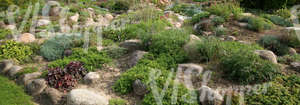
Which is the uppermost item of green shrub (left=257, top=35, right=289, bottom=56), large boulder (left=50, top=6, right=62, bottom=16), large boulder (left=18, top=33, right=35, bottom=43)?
large boulder (left=50, top=6, right=62, bottom=16)

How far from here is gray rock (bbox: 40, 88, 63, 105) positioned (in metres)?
5.08

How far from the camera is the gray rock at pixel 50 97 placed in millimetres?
5082

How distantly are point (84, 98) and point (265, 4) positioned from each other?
363 inches

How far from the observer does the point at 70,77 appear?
18.4 feet

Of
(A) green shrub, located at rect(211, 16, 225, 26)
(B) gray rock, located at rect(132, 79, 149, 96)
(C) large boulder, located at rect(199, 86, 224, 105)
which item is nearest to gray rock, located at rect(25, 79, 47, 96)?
(B) gray rock, located at rect(132, 79, 149, 96)

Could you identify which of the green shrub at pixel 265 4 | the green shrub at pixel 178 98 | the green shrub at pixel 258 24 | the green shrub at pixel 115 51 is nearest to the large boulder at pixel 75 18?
the green shrub at pixel 115 51

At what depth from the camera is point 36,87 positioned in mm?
5371

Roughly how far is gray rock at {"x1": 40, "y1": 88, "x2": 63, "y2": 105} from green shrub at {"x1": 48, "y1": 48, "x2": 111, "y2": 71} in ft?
3.17

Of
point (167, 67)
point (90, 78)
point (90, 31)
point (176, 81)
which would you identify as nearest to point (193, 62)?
point (167, 67)

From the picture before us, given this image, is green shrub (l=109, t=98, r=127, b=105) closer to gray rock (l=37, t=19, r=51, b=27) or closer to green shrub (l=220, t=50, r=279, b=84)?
green shrub (l=220, t=50, r=279, b=84)

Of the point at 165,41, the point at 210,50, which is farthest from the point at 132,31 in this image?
the point at 210,50

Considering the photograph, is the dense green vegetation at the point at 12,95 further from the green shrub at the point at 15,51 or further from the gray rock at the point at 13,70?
the green shrub at the point at 15,51

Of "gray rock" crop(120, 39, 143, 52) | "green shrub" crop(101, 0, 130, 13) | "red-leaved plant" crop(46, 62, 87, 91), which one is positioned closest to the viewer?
"red-leaved plant" crop(46, 62, 87, 91)

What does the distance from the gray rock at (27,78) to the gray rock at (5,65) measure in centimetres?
73
